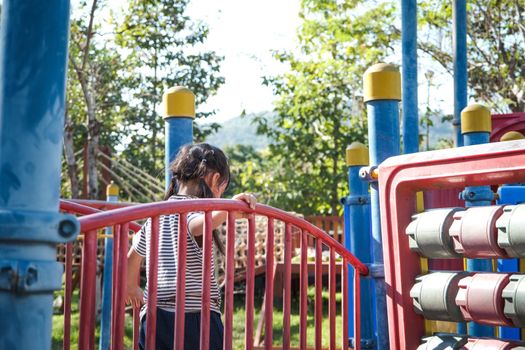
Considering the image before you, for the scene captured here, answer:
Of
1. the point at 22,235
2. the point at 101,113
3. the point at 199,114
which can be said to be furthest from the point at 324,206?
the point at 22,235

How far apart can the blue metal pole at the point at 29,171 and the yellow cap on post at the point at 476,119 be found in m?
2.59

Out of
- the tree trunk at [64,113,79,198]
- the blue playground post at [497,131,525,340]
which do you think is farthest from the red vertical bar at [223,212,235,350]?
the tree trunk at [64,113,79,198]

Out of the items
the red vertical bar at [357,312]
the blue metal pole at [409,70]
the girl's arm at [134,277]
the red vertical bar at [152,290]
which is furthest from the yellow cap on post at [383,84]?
the red vertical bar at [152,290]

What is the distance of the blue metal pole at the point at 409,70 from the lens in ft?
A: 12.1

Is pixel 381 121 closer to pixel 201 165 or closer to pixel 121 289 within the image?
pixel 201 165

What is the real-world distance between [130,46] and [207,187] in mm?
10231

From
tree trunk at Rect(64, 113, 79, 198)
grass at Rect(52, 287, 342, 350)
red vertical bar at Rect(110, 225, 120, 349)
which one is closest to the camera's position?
red vertical bar at Rect(110, 225, 120, 349)

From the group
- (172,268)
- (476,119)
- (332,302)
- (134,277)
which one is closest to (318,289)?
(332,302)

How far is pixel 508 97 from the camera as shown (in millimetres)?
12352

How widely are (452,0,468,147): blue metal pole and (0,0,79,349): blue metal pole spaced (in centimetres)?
347

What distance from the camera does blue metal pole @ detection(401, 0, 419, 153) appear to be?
3.70 meters

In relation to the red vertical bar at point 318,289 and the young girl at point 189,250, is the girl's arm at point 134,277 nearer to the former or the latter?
the young girl at point 189,250

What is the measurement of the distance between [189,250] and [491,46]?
1138cm

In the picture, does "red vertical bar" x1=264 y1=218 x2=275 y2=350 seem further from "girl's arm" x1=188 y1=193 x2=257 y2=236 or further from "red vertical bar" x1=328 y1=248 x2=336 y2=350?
"red vertical bar" x1=328 y1=248 x2=336 y2=350
